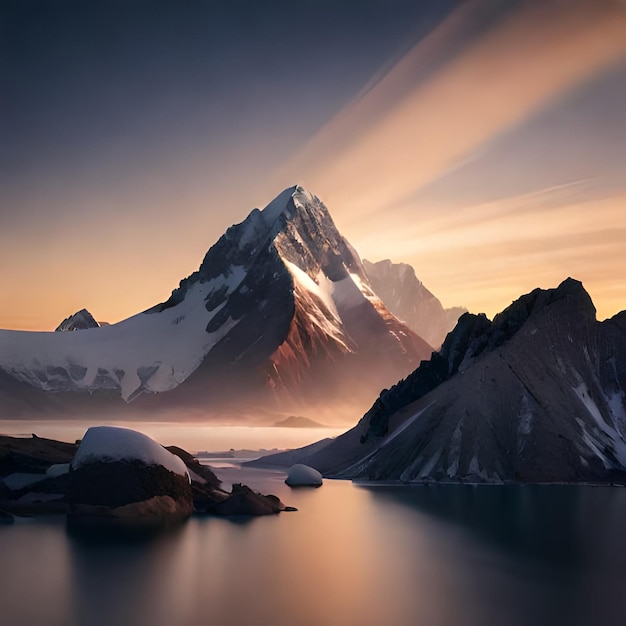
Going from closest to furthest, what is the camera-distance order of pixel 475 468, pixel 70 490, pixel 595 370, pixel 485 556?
pixel 485 556, pixel 70 490, pixel 475 468, pixel 595 370

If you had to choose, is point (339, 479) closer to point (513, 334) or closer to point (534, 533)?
point (513, 334)

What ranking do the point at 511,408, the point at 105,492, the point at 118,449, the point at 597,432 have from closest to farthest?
1. the point at 118,449
2. the point at 105,492
3. the point at 511,408
4. the point at 597,432

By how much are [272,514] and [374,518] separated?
378 inches

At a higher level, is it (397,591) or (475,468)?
(475,468)

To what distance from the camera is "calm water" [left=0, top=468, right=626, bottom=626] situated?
38094mm

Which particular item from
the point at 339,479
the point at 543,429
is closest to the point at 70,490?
the point at 339,479

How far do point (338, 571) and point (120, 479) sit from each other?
25.6 m

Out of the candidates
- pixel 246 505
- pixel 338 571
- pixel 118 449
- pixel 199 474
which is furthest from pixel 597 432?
pixel 338 571

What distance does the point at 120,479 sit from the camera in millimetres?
68125

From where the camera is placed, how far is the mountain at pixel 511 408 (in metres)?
105

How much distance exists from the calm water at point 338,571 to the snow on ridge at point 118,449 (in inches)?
224

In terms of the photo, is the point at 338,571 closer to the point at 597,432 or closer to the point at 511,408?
the point at 511,408

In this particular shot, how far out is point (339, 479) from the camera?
116 m

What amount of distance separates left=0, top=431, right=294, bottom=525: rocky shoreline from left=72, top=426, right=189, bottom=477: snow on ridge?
599 millimetres
